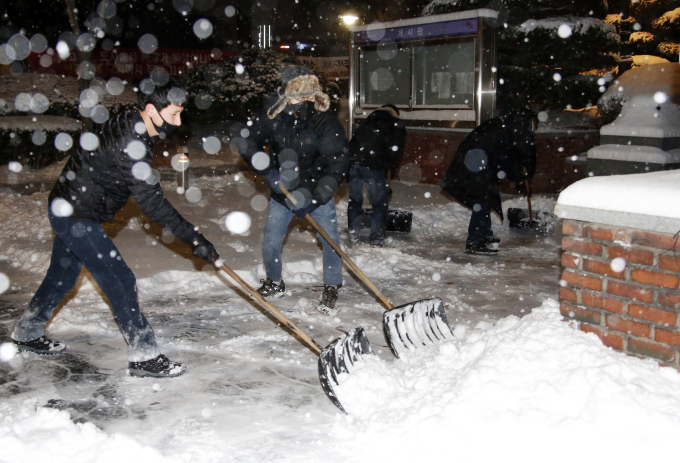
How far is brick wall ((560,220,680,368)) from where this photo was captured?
289 centimetres

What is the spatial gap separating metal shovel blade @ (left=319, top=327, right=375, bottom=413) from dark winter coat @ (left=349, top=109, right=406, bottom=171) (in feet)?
13.4

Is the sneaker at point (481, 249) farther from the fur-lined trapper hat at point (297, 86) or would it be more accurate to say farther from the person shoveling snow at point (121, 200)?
the person shoveling snow at point (121, 200)

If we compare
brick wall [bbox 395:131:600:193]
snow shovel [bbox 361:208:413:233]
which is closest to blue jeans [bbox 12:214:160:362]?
snow shovel [bbox 361:208:413:233]

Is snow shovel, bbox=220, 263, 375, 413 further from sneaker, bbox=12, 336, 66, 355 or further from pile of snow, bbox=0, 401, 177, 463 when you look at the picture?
sneaker, bbox=12, 336, 66, 355

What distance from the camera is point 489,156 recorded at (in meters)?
7.20

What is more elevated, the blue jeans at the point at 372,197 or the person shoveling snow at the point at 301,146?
the person shoveling snow at the point at 301,146

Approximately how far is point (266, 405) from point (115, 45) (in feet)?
78.1

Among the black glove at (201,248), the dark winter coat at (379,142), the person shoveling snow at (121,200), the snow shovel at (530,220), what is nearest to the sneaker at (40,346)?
the person shoveling snow at (121,200)

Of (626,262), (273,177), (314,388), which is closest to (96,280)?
(314,388)

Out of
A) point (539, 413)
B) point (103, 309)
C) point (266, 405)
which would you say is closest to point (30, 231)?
point (103, 309)

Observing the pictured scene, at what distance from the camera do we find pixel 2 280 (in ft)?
19.4

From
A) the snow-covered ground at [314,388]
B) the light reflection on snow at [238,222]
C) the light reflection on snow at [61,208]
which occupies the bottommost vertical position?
the snow-covered ground at [314,388]

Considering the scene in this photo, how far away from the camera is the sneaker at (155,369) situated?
3846 millimetres

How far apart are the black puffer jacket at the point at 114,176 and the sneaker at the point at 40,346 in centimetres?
109
